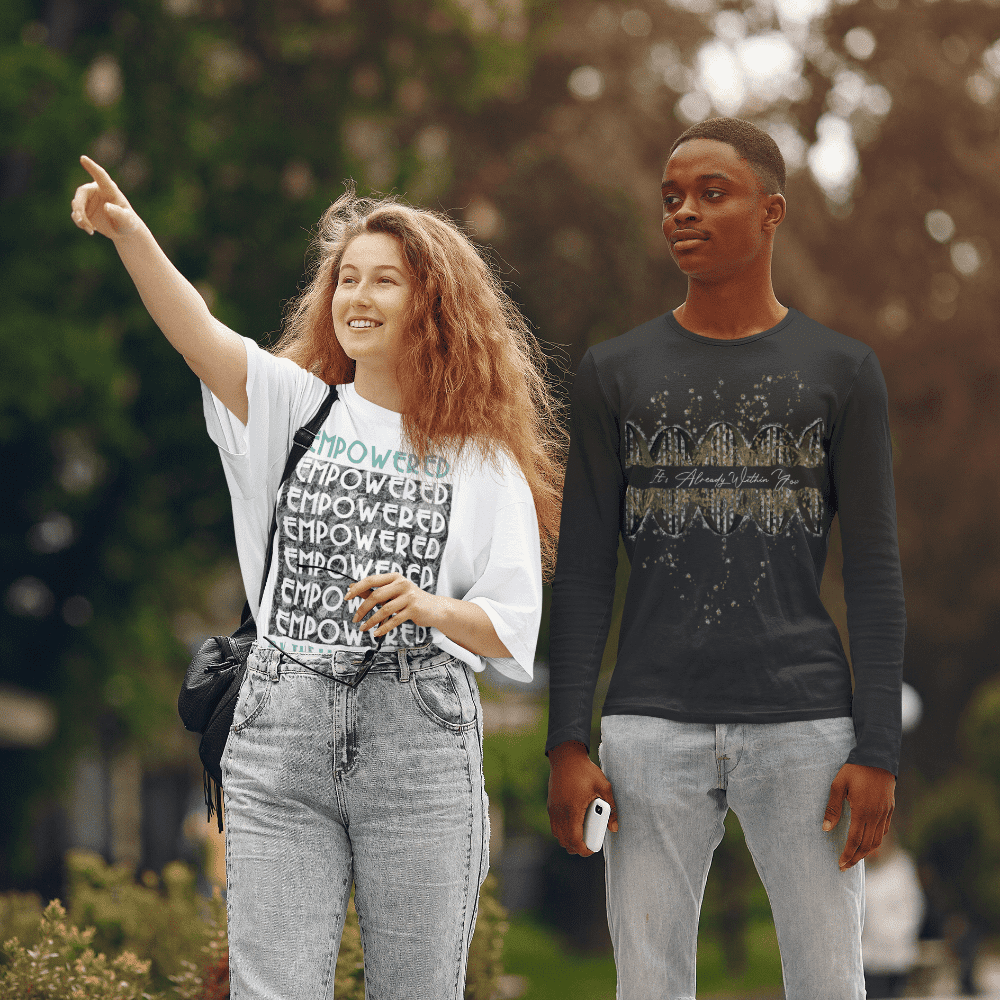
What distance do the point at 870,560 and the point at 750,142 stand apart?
964mm

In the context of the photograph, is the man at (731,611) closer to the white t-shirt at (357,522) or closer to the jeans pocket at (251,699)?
the white t-shirt at (357,522)

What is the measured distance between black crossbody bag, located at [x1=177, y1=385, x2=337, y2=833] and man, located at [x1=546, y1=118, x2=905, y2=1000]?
0.63m

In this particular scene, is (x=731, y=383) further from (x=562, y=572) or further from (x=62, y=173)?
(x=62, y=173)

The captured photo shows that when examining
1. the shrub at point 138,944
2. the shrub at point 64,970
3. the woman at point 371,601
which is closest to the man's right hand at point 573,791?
the woman at point 371,601

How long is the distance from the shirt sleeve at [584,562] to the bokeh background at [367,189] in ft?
26.3

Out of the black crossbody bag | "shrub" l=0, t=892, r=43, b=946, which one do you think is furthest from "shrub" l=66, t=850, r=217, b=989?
the black crossbody bag

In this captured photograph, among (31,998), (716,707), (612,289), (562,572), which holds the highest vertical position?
(612,289)

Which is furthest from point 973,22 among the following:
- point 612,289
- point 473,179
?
point 612,289

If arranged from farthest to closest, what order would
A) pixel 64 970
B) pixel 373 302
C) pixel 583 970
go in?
1. pixel 583 970
2. pixel 64 970
3. pixel 373 302

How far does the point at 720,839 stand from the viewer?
3072mm

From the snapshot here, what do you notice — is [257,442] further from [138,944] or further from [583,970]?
[583,970]

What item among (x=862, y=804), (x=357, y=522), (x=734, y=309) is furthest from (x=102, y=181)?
(x=862, y=804)

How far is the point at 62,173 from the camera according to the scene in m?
12.0

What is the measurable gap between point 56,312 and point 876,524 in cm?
1012
